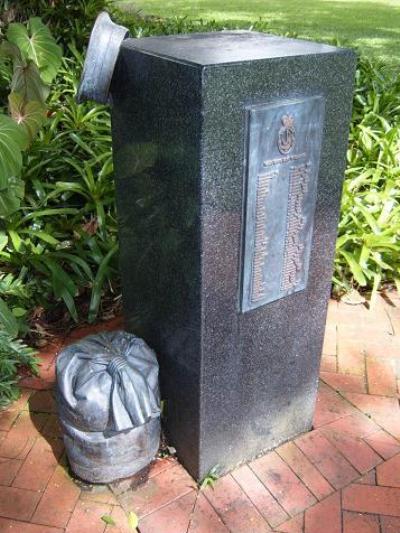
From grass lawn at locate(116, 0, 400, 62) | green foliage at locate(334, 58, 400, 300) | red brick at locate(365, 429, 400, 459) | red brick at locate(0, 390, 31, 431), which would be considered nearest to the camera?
red brick at locate(365, 429, 400, 459)

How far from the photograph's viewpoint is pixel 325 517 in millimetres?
2039

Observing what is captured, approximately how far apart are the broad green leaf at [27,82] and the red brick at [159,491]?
193 cm

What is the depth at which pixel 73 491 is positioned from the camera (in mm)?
2129

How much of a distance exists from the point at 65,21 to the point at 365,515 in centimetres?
465

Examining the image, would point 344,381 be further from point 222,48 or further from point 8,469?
point 222,48

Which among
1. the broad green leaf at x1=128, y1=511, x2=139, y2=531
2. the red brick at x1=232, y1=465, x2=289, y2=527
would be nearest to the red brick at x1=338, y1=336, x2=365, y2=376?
the red brick at x1=232, y1=465, x2=289, y2=527

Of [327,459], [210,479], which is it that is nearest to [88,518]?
[210,479]

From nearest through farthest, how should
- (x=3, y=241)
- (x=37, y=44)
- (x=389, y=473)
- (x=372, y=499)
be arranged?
1. (x=372, y=499)
2. (x=389, y=473)
3. (x=3, y=241)
4. (x=37, y=44)

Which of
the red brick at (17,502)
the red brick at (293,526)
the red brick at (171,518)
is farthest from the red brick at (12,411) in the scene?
the red brick at (293,526)

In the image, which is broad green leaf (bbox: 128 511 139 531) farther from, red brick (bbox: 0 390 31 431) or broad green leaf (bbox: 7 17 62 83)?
broad green leaf (bbox: 7 17 62 83)

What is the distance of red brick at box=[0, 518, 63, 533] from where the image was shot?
1975mm

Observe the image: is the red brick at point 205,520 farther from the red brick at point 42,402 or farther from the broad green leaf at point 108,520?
the red brick at point 42,402

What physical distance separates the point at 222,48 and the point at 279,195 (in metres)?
0.47

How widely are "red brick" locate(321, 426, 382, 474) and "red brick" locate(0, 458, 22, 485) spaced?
1236 millimetres
